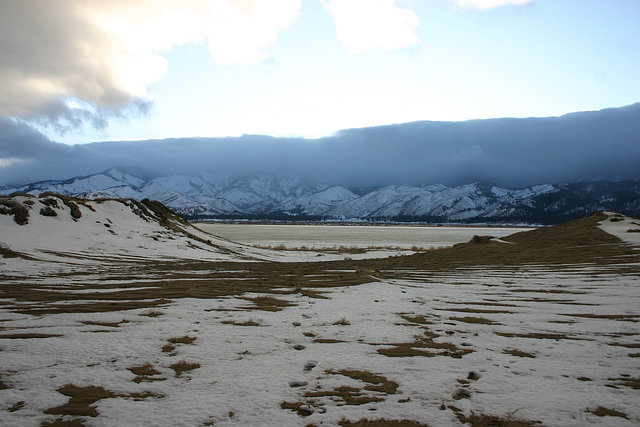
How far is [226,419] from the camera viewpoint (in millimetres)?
4508

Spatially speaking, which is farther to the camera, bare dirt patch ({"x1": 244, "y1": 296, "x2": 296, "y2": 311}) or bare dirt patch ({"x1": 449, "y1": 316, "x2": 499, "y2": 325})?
bare dirt patch ({"x1": 244, "y1": 296, "x2": 296, "y2": 311})

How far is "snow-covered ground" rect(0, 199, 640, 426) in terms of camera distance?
4.73m

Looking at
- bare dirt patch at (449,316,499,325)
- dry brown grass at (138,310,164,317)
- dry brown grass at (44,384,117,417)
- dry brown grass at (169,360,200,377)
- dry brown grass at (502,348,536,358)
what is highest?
dry brown grass at (44,384,117,417)

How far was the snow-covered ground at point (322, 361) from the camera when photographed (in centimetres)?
473

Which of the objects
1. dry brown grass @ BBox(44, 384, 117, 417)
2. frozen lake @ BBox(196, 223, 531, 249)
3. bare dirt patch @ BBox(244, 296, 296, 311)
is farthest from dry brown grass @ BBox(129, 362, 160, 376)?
frozen lake @ BBox(196, 223, 531, 249)

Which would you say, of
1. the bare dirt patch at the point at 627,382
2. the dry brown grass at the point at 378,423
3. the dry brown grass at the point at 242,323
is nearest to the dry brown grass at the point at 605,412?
the bare dirt patch at the point at 627,382

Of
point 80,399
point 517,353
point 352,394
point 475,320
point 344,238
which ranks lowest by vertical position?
point 344,238

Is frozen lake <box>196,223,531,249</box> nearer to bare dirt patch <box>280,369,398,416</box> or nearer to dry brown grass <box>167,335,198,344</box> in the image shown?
dry brown grass <box>167,335,198,344</box>

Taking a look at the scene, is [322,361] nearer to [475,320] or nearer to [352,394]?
[352,394]

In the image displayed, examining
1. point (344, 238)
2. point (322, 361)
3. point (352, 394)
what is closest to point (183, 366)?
point (322, 361)

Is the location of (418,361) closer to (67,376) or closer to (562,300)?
(67,376)

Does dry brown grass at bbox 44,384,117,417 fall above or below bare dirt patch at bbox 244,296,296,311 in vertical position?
above

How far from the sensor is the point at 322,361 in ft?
21.0

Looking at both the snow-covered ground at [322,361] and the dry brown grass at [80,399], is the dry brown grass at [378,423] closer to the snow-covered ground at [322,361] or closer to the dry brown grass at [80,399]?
the snow-covered ground at [322,361]
